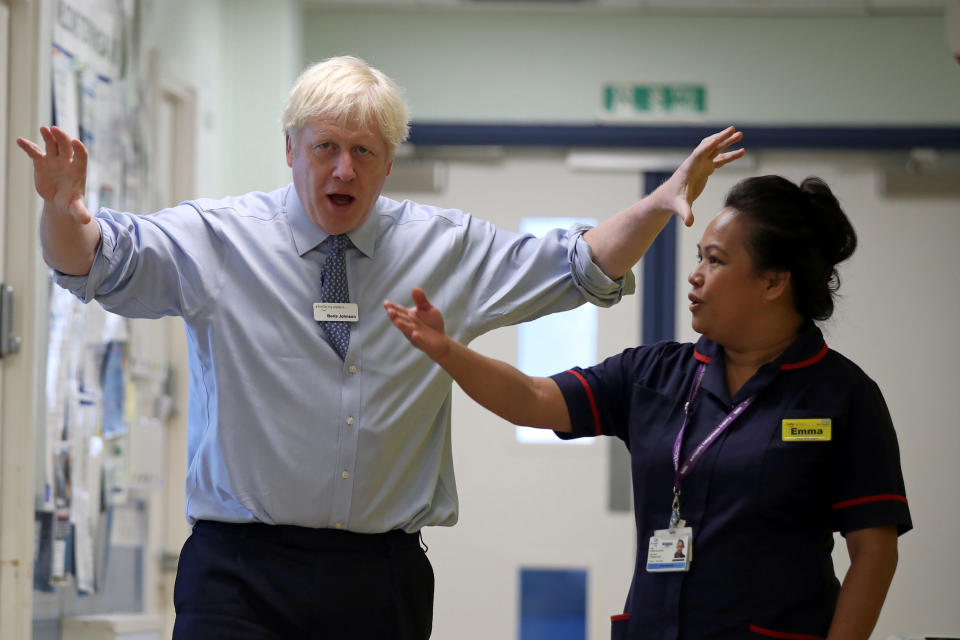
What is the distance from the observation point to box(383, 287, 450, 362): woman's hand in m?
1.65

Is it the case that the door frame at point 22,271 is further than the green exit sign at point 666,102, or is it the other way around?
the green exit sign at point 666,102

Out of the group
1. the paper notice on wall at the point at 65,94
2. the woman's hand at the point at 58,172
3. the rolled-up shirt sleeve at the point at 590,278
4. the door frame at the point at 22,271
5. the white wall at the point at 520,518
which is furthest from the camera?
the white wall at the point at 520,518

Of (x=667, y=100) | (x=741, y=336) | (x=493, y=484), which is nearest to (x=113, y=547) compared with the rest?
(x=493, y=484)

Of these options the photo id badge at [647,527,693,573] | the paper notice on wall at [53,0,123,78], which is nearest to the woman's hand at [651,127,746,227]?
the photo id badge at [647,527,693,573]

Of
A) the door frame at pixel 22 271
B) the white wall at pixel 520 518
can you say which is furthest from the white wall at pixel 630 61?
the door frame at pixel 22 271

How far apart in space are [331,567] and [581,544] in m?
3.34

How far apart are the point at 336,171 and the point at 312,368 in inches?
12.5

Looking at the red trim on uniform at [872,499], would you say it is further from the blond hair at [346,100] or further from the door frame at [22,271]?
the door frame at [22,271]

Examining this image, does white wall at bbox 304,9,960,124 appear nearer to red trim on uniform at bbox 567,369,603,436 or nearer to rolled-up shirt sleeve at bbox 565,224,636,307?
rolled-up shirt sleeve at bbox 565,224,636,307

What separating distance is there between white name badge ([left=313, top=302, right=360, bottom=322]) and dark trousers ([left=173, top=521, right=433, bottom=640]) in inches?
13.2

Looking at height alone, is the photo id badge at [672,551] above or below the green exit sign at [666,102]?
below

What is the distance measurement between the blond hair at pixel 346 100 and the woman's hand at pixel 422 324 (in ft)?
1.11

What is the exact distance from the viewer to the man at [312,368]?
5.78ft

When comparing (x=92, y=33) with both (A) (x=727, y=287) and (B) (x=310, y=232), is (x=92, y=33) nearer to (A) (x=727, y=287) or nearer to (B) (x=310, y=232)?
(B) (x=310, y=232)
